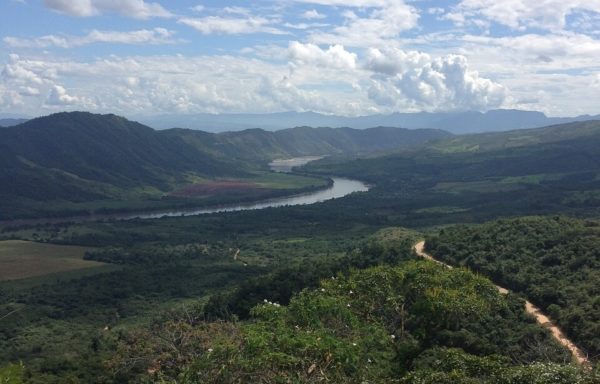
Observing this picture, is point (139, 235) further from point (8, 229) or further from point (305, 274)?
point (305, 274)

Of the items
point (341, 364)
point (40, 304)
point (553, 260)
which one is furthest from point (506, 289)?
point (40, 304)

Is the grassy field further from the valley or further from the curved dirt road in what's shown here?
the curved dirt road

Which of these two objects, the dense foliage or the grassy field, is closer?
the dense foliage

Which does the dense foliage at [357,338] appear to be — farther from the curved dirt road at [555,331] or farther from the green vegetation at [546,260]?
the green vegetation at [546,260]

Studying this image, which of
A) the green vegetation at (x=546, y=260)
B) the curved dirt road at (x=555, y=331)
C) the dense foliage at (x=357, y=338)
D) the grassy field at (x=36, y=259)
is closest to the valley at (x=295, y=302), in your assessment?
the dense foliage at (x=357, y=338)

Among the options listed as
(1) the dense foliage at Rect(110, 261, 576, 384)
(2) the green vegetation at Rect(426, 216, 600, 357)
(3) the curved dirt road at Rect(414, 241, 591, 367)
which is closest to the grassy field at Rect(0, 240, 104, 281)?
(1) the dense foliage at Rect(110, 261, 576, 384)

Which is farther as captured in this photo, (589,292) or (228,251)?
(228,251)

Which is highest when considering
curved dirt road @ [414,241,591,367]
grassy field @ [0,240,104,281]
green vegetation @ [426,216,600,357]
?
green vegetation @ [426,216,600,357]
